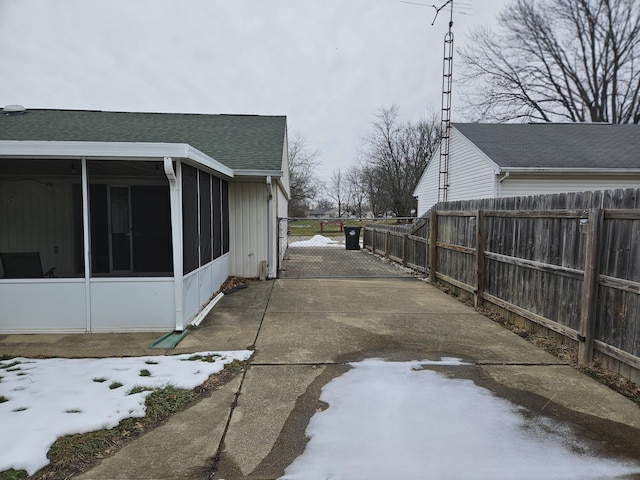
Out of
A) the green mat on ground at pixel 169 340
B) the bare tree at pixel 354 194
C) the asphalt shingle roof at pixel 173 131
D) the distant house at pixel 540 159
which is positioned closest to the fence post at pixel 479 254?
the asphalt shingle roof at pixel 173 131

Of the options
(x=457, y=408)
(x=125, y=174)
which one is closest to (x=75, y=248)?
(x=125, y=174)

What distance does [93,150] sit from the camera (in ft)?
15.4

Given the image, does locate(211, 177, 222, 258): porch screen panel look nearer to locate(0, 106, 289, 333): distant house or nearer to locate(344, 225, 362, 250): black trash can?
locate(0, 106, 289, 333): distant house

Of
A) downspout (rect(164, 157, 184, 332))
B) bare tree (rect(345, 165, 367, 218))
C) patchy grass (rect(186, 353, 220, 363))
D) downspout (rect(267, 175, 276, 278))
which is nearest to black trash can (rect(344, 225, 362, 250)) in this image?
downspout (rect(267, 175, 276, 278))

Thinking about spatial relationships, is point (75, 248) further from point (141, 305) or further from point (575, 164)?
point (575, 164)

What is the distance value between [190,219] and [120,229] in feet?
12.9

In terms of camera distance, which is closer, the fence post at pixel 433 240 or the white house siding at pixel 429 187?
the fence post at pixel 433 240

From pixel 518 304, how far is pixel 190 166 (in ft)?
16.7

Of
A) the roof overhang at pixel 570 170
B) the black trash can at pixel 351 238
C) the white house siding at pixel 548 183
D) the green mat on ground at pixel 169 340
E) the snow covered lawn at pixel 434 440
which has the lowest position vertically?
the green mat on ground at pixel 169 340

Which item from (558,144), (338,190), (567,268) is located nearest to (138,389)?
(567,268)

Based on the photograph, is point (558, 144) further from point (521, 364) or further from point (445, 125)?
point (521, 364)

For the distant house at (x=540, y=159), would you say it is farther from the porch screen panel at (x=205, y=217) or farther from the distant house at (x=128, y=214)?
the porch screen panel at (x=205, y=217)

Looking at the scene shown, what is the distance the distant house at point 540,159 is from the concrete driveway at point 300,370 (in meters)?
6.22

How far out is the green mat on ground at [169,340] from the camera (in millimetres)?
4633
